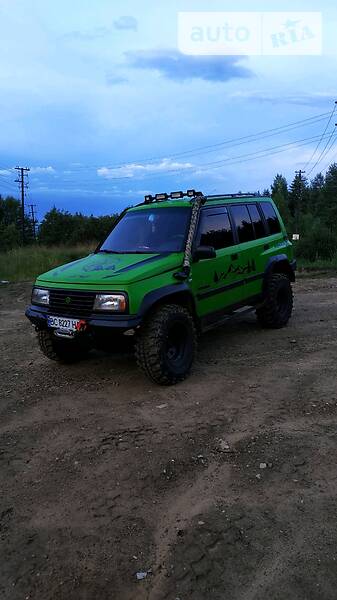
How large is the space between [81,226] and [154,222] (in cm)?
6674

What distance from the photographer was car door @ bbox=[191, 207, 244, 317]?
5616mm

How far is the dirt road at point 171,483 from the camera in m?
2.46

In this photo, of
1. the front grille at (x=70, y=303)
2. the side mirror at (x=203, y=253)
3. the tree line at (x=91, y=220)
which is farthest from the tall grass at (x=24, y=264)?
the tree line at (x=91, y=220)

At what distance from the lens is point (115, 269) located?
503 cm

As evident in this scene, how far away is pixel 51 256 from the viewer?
2203cm

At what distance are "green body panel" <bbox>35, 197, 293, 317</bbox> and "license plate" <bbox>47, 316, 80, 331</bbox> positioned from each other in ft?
1.11

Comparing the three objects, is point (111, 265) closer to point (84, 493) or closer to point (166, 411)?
point (166, 411)

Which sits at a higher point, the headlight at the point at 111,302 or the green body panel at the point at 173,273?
the green body panel at the point at 173,273

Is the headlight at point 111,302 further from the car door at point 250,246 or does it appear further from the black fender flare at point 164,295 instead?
the car door at point 250,246

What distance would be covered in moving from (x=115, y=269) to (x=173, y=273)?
0.63 m

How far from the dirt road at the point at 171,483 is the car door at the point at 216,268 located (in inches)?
31.6

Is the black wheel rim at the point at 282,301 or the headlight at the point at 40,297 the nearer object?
the headlight at the point at 40,297

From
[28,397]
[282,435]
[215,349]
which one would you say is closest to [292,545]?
[282,435]

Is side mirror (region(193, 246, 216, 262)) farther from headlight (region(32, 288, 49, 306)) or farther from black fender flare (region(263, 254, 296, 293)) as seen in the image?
black fender flare (region(263, 254, 296, 293))
